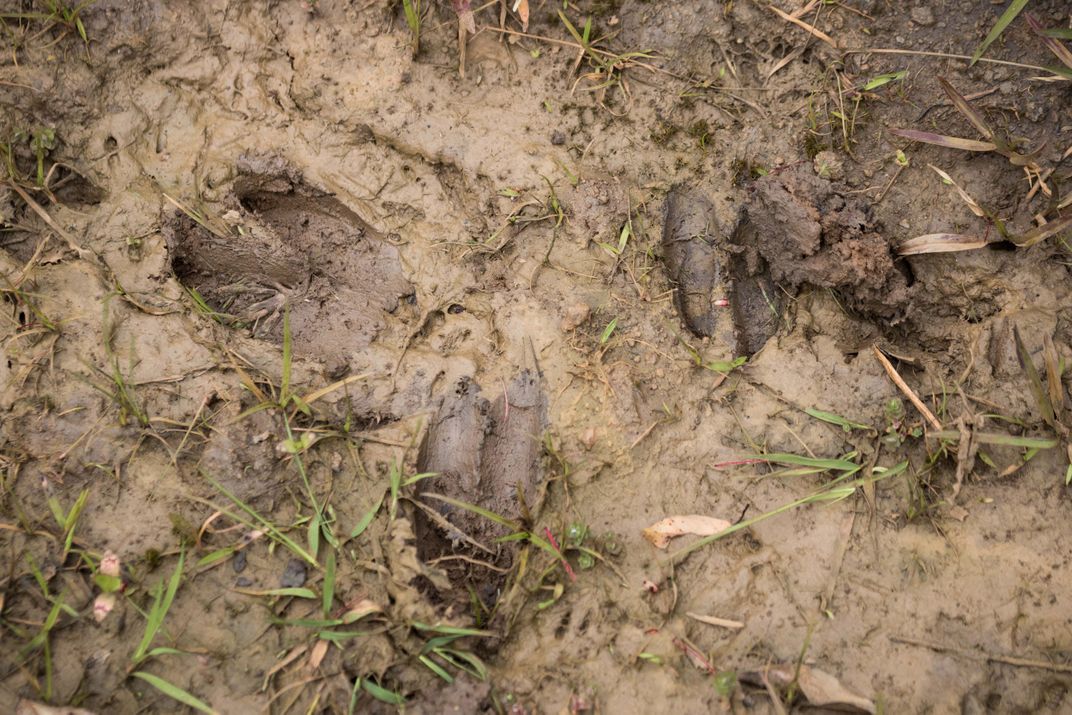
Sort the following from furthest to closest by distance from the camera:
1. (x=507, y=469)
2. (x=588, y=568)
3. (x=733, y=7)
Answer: (x=733, y=7) < (x=507, y=469) < (x=588, y=568)

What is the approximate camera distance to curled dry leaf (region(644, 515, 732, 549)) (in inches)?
83.9

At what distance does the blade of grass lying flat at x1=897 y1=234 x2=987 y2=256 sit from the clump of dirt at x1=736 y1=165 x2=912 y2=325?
0.06 m

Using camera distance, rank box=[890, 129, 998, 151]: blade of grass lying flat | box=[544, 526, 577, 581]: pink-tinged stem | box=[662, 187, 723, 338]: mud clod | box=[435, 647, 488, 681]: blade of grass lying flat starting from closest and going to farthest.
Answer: box=[435, 647, 488, 681]: blade of grass lying flat
box=[544, 526, 577, 581]: pink-tinged stem
box=[890, 129, 998, 151]: blade of grass lying flat
box=[662, 187, 723, 338]: mud clod

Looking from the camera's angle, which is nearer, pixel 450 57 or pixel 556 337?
pixel 556 337

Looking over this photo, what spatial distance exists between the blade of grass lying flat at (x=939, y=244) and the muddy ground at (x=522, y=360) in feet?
0.17

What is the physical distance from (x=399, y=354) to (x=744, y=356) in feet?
3.50

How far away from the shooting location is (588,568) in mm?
2115

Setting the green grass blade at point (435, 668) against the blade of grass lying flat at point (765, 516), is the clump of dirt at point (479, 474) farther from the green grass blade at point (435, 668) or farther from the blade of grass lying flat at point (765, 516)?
the blade of grass lying flat at point (765, 516)

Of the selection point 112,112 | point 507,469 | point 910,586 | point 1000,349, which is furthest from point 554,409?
point 112,112

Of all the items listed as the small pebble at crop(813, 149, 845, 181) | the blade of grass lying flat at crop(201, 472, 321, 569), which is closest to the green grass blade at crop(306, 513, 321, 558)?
the blade of grass lying flat at crop(201, 472, 321, 569)

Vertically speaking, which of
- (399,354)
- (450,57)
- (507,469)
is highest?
(450,57)

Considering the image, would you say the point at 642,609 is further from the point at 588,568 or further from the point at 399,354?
the point at 399,354

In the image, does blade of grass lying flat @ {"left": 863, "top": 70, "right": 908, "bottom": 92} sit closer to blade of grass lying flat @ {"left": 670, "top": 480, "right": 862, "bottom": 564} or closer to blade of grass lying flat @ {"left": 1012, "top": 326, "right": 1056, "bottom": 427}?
blade of grass lying flat @ {"left": 1012, "top": 326, "right": 1056, "bottom": 427}

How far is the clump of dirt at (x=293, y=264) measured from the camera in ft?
8.07
